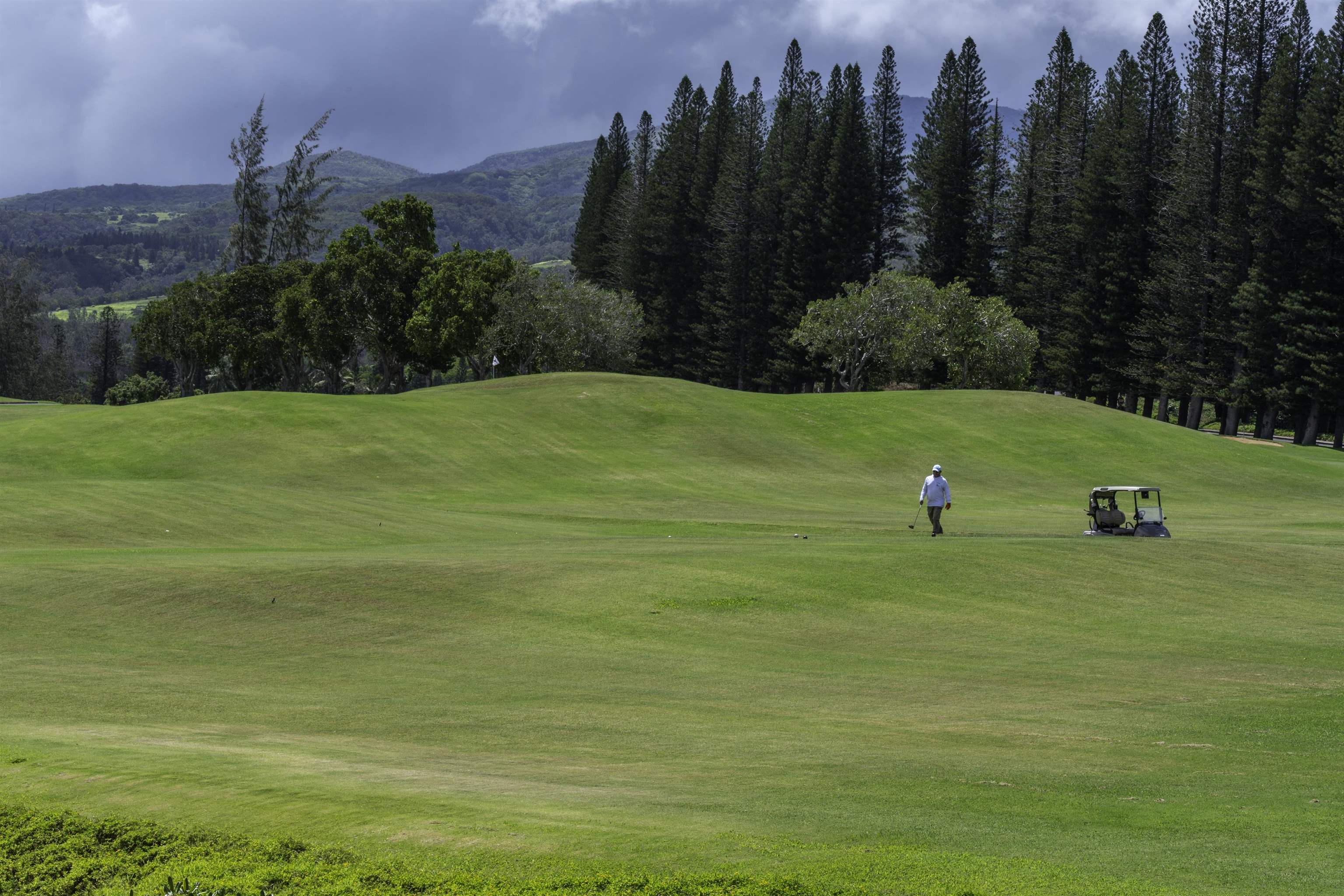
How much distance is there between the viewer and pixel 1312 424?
83.8m

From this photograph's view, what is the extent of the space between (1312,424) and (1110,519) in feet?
203

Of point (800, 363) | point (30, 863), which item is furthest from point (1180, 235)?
point (30, 863)

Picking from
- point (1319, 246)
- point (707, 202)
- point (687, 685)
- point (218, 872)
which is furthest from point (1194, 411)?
point (218, 872)

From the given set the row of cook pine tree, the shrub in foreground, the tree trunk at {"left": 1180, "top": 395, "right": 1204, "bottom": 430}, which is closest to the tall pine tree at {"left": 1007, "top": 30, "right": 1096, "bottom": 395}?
the row of cook pine tree

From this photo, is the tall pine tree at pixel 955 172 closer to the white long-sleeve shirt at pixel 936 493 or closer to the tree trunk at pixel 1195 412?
the tree trunk at pixel 1195 412

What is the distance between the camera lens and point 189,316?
119m

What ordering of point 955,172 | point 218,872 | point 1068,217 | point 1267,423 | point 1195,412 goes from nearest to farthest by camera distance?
1. point 218,872
2. point 1267,423
3. point 1195,412
4. point 1068,217
5. point 955,172

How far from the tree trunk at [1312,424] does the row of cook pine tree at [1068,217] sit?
2.04 ft

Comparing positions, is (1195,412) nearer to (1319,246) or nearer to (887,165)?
(1319,246)

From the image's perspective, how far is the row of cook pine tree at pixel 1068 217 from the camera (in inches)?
3233

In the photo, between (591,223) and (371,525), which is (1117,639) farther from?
(591,223)

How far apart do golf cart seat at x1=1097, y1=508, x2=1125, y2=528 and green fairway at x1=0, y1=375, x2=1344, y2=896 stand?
2.43 meters

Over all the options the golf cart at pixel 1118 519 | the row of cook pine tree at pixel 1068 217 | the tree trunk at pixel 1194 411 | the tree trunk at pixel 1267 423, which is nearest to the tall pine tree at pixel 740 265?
the row of cook pine tree at pixel 1068 217

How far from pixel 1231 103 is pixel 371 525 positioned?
7899cm
